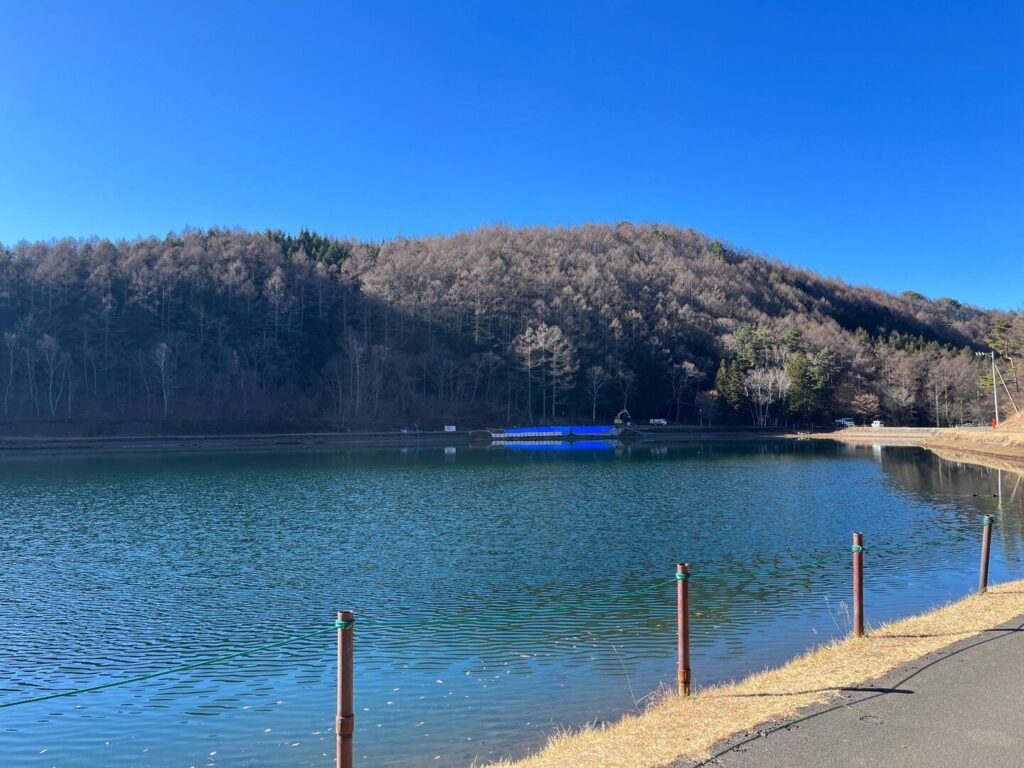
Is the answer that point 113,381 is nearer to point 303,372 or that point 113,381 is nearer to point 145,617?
point 303,372

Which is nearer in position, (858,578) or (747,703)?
(747,703)

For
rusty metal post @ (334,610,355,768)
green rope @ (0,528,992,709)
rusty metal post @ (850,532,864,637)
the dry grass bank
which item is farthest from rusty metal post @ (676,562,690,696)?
the dry grass bank

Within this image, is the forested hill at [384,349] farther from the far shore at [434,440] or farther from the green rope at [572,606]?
the green rope at [572,606]

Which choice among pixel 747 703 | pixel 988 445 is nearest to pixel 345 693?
pixel 747 703

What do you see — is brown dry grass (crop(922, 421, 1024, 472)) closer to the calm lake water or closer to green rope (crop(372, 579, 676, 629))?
the calm lake water

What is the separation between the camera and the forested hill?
89312 mm

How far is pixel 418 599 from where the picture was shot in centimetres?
1534

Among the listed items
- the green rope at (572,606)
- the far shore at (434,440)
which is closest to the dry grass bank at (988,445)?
the far shore at (434,440)

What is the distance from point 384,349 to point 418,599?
88188mm

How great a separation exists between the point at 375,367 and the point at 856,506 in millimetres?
77382

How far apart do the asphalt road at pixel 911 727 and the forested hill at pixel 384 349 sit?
3145 inches

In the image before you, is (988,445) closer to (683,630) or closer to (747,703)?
(683,630)

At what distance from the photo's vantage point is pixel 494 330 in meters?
116

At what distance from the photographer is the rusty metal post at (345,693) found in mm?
5605
